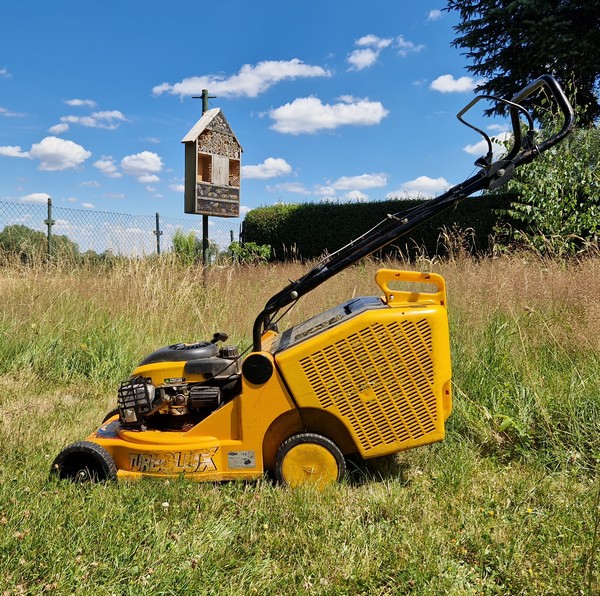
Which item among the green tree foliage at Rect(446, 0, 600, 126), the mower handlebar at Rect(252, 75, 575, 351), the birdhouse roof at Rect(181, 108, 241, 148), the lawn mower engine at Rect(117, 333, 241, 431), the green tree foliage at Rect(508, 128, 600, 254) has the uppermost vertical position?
the green tree foliage at Rect(446, 0, 600, 126)

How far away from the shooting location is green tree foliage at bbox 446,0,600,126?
43.2 feet

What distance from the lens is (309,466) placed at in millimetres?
2420

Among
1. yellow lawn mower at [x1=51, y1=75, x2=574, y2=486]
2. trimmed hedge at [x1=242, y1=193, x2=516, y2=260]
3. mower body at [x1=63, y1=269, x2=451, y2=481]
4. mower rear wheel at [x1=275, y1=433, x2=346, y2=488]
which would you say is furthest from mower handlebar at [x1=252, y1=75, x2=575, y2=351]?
trimmed hedge at [x1=242, y1=193, x2=516, y2=260]

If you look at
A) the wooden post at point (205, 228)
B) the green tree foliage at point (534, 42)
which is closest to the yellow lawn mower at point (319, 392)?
the wooden post at point (205, 228)

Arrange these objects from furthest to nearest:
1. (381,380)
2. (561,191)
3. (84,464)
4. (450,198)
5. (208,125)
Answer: (561,191)
(208,125)
(84,464)
(450,198)
(381,380)

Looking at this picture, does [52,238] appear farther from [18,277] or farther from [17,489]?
[17,489]

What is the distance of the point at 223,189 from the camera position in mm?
6637

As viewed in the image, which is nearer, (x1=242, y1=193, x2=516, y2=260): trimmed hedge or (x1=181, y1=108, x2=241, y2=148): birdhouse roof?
(x1=181, y1=108, x2=241, y2=148): birdhouse roof

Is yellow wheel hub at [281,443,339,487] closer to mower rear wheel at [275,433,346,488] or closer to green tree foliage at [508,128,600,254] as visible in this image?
mower rear wheel at [275,433,346,488]

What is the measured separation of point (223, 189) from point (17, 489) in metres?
4.83

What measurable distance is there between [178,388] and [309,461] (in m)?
0.74

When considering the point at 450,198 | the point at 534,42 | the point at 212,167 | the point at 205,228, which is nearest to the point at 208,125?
the point at 212,167

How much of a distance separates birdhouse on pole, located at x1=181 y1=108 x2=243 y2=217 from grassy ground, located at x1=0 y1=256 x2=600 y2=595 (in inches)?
91.0

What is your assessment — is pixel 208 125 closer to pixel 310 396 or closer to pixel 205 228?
pixel 205 228
